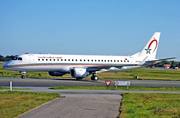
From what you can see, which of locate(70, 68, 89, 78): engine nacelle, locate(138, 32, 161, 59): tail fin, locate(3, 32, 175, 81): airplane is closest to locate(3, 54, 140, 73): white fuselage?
locate(3, 32, 175, 81): airplane

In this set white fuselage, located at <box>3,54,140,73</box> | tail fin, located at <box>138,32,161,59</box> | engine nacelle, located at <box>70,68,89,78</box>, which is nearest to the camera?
white fuselage, located at <box>3,54,140,73</box>

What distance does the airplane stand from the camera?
47.1 metres

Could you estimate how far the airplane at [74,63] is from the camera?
4709 cm

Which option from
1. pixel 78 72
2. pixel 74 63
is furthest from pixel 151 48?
pixel 78 72

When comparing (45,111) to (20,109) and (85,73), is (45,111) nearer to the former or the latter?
(20,109)

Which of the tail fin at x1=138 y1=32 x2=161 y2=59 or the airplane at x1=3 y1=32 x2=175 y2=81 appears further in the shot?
the tail fin at x1=138 y1=32 x2=161 y2=59

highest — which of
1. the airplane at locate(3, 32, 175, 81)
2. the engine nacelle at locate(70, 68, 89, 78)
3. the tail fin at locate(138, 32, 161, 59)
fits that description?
the tail fin at locate(138, 32, 161, 59)

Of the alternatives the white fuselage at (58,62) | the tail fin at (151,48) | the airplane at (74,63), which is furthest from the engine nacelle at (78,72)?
the tail fin at (151,48)

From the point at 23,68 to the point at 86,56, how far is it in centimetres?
1227

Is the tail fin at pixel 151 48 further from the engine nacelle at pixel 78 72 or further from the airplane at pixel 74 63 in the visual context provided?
the engine nacelle at pixel 78 72

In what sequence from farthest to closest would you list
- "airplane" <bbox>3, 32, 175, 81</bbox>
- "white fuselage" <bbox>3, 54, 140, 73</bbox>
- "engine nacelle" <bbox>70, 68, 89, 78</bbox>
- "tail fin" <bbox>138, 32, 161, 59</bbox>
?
"tail fin" <bbox>138, 32, 161, 59</bbox>, "engine nacelle" <bbox>70, 68, 89, 78</bbox>, "airplane" <bbox>3, 32, 175, 81</bbox>, "white fuselage" <bbox>3, 54, 140, 73</bbox>

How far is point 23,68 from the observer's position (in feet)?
154

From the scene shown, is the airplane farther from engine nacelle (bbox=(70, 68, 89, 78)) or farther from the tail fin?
the tail fin

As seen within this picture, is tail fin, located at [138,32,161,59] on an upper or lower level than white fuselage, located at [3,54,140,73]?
upper
